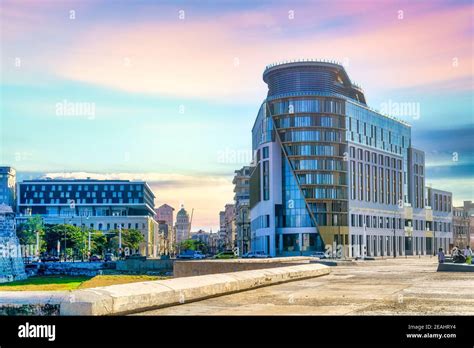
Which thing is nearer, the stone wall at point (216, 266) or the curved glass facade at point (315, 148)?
the stone wall at point (216, 266)

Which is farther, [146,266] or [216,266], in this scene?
[146,266]

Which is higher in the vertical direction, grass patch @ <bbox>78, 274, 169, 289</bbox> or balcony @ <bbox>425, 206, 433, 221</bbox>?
balcony @ <bbox>425, 206, 433, 221</bbox>

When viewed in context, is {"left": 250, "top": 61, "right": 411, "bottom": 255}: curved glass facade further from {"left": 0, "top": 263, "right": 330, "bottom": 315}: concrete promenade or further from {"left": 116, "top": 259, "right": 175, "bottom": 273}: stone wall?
{"left": 0, "top": 263, "right": 330, "bottom": 315}: concrete promenade

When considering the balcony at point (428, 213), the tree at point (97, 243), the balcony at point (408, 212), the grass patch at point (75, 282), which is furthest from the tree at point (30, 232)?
the balcony at point (428, 213)

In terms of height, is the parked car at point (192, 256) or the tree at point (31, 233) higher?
the tree at point (31, 233)

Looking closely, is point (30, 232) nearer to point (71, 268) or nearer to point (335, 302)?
point (71, 268)

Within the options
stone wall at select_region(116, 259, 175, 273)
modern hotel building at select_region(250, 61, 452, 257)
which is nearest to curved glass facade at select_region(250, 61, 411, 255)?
modern hotel building at select_region(250, 61, 452, 257)

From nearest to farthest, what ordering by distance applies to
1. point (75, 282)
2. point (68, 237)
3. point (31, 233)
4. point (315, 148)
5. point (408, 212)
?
point (75, 282) → point (315, 148) → point (31, 233) → point (408, 212) → point (68, 237)

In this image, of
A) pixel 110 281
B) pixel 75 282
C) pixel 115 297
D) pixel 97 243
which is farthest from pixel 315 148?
pixel 115 297

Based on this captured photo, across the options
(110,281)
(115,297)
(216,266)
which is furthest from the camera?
(110,281)

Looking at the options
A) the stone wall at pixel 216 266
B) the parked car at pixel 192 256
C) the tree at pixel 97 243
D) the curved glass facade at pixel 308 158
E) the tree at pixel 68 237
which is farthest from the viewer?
the tree at pixel 97 243

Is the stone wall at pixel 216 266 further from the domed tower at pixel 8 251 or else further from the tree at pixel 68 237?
the tree at pixel 68 237

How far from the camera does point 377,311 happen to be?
12492 millimetres
